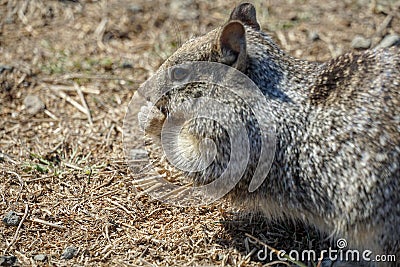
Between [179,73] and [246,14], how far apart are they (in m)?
0.67

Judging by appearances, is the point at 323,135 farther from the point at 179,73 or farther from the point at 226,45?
the point at 179,73

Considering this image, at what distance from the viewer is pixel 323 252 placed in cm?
417

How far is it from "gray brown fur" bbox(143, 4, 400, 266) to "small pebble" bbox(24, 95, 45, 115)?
1.79m

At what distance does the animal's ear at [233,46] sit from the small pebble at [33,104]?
2196 mm

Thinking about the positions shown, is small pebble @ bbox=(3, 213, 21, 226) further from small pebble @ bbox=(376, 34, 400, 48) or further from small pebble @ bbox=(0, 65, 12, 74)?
small pebble @ bbox=(376, 34, 400, 48)

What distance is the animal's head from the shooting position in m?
4.00

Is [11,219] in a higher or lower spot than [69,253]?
higher

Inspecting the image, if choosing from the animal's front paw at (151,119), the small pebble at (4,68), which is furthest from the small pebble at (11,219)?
the small pebble at (4,68)

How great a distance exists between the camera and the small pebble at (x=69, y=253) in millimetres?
4088

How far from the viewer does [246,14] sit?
4527mm

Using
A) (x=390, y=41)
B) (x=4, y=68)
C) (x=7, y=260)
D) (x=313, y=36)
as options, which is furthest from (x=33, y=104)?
(x=390, y=41)

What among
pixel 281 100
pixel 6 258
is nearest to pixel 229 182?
pixel 281 100

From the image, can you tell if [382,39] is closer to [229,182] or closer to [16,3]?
[229,182]

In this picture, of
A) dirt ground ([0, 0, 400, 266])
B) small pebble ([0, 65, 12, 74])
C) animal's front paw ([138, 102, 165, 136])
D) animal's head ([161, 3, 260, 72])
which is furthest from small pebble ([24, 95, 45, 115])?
animal's head ([161, 3, 260, 72])
